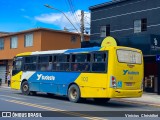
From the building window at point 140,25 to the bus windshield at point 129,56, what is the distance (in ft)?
39.8

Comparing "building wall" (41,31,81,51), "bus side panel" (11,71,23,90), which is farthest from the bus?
"building wall" (41,31,81,51)

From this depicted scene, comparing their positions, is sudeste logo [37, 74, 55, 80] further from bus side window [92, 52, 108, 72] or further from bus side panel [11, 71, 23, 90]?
bus side window [92, 52, 108, 72]

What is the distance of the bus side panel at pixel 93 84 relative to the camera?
17.0 m

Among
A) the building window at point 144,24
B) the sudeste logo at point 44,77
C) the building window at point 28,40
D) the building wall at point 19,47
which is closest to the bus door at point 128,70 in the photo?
the sudeste logo at point 44,77

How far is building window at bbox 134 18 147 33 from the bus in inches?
444

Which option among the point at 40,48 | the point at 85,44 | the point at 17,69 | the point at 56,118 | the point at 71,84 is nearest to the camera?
the point at 56,118

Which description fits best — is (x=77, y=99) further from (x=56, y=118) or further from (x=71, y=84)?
(x=56, y=118)

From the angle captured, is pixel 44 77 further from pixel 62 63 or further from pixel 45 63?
pixel 62 63

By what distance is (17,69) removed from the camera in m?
24.0

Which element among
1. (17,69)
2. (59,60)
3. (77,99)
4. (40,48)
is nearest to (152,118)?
(77,99)

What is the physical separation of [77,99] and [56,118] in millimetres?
6494

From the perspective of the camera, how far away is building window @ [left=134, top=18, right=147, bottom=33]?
2984cm

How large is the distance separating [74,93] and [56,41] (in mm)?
21704

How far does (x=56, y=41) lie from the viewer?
40.2 m
